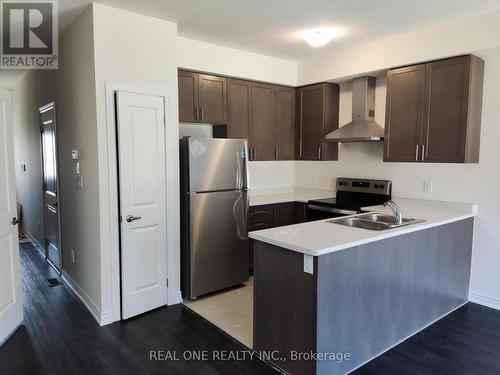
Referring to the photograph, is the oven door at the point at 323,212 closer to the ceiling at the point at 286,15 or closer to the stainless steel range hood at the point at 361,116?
the stainless steel range hood at the point at 361,116

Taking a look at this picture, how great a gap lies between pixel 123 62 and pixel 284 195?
2652mm

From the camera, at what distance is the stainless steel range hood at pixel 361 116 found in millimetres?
3994

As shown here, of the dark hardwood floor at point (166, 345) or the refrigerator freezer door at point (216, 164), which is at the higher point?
the refrigerator freezer door at point (216, 164)

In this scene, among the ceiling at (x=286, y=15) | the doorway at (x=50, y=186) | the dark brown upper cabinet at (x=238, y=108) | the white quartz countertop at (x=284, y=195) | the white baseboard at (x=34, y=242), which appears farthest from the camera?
the white baseboard at (x=34, y=242)

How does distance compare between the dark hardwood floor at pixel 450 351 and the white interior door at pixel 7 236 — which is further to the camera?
the white interior door at pixel 7 236

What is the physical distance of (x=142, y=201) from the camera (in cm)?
318

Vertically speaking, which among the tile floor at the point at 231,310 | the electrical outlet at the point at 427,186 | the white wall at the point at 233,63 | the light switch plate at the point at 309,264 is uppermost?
the white wall at the point at 233,63

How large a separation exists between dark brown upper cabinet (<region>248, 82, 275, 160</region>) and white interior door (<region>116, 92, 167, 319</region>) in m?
1.49

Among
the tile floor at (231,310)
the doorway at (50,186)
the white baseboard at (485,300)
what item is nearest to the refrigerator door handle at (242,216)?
the tile floor at (231,310)

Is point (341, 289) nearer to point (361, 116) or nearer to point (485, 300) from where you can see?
point (485, 300)

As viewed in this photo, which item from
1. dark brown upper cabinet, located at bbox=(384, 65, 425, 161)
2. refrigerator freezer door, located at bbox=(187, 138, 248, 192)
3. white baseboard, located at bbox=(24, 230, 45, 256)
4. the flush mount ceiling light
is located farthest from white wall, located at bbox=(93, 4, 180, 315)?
white baseboard, located at bbox=(24, 230, 45, 256)

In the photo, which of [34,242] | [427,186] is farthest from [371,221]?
[34,242]

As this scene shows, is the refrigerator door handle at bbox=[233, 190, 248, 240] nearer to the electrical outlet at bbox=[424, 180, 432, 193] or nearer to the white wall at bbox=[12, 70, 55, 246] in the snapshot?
the electrical outlet at bbox=[424, 180, 432, 193]

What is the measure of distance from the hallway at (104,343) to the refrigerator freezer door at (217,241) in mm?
396
